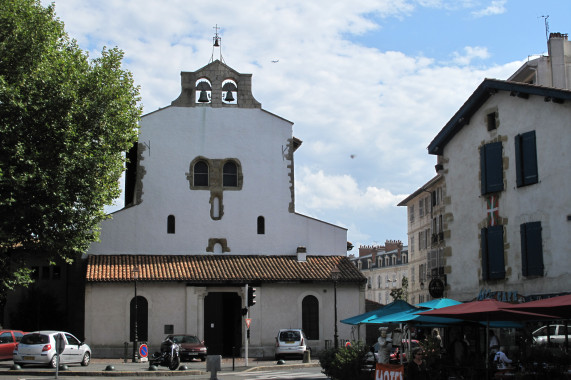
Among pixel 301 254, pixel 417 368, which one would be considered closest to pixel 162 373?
pixel 417 368

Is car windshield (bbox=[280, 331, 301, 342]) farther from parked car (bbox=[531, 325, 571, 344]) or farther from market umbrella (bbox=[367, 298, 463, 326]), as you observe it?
market umbrella (bbox=[367, 298, 463, 326])

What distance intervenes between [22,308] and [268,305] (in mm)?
12882

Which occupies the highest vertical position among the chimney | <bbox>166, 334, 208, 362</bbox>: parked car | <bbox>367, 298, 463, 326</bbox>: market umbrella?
the chimney

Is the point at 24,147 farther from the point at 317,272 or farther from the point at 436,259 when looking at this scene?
the point at 436,259

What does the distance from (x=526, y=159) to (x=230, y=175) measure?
21326mm

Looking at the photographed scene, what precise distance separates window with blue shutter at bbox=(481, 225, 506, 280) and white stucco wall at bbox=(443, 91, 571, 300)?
24 cm

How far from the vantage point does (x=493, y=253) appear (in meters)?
24.1

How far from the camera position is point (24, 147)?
2728cm

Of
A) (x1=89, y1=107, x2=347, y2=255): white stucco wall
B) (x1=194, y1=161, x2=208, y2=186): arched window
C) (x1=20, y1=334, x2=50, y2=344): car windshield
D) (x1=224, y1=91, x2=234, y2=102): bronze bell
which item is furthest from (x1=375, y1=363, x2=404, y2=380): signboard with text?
(x1=224, y1=91, x2=234, y2=102): bronze bell

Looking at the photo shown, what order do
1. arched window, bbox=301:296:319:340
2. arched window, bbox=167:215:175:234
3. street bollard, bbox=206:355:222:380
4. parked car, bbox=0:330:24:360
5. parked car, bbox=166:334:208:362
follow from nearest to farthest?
street bollard, bbox=206:355:222:380 < parked car, bbox=0:330:24:360 < parked car, bbox=166:334:208:362 < arched window, bbox=301:296:319:340 < arched window, bbox=167:215:175:234

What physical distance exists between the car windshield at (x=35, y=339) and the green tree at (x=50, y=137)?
78.0 inches

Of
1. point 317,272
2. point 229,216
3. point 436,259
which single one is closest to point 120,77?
point 229,216

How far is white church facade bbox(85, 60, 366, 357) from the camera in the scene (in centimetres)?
3788

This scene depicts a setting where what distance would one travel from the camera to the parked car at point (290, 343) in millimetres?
35812
